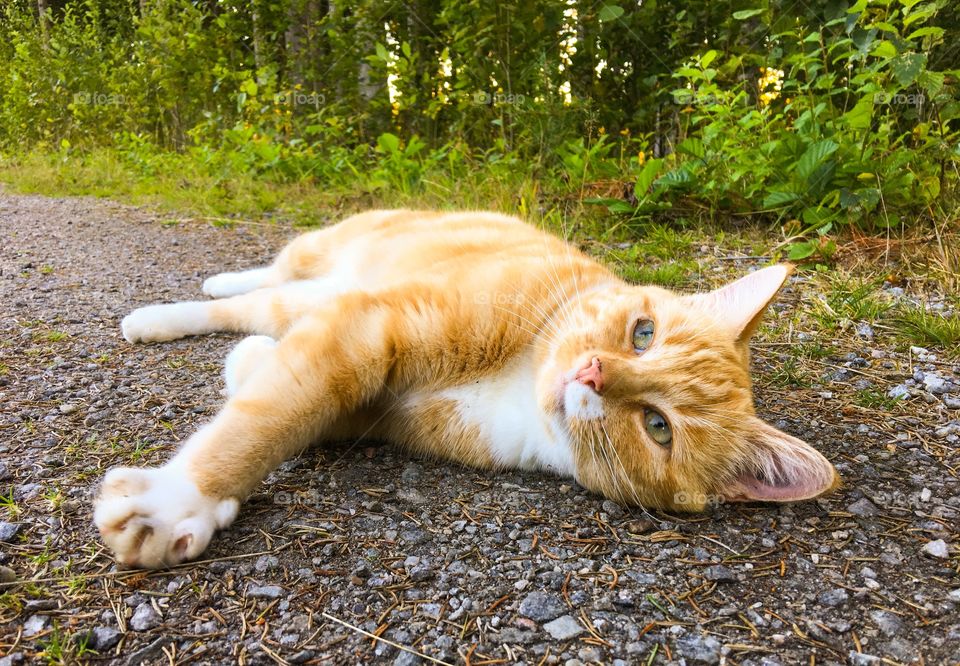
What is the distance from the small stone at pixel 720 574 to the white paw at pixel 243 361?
1.73 meters

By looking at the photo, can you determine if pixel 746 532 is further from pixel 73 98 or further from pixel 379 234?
pixel 73 98

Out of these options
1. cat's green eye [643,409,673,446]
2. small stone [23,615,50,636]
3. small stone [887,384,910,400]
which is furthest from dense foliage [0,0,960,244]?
small stone [23,615,50,636]

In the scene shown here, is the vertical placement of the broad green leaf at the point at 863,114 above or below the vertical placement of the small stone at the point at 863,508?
above

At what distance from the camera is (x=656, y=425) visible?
2186 mm

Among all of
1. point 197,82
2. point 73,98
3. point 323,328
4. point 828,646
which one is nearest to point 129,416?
point 323,328

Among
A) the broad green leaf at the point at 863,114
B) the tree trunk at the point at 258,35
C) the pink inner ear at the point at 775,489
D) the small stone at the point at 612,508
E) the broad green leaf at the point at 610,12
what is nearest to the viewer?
the pink inner ear at the point at 775,489

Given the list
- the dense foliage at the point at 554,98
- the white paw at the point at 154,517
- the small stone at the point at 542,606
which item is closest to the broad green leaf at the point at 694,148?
the dense foliage at the point at 554,98

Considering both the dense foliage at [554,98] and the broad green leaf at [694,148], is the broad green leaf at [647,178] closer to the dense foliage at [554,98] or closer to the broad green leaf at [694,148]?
the dense foliage at [554,98]

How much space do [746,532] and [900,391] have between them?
138 centimetres

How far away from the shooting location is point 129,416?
2.36 m

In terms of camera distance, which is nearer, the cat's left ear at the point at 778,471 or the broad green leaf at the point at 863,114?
the cat's left ear at the point at 778,471

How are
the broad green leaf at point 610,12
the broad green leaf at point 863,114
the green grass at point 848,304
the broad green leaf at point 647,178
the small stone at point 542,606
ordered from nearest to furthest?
the small stone at point 542,606 < the green grass at point 848,304 < the broad green leaf at point 863,114 < the broad green leaf at point 647,178 < the broad green leaf at point 610,12

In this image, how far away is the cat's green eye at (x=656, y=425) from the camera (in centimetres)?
216

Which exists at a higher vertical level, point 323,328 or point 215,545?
point 323,328
